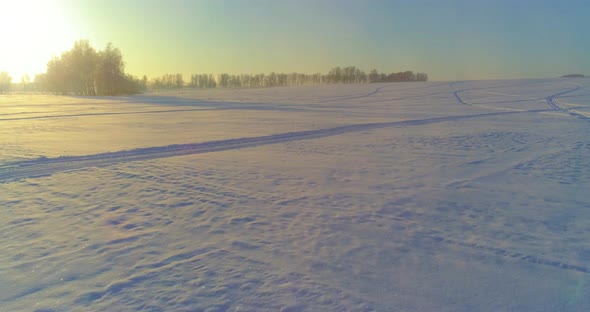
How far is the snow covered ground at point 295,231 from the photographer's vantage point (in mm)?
3096

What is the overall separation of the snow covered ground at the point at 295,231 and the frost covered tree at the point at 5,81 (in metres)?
107

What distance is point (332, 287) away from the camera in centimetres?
319

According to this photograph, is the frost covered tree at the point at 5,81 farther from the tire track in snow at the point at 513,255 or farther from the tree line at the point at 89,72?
the tire track in snow at the point at 513,255

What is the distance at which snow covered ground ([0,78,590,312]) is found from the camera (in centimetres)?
310

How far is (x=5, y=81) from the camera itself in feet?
296

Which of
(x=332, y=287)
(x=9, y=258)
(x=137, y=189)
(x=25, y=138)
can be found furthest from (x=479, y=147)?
(x=25, y=138)

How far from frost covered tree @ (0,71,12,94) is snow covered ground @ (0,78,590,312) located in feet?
351

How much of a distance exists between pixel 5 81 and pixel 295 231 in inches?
4657

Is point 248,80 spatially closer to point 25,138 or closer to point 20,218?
point 25,138

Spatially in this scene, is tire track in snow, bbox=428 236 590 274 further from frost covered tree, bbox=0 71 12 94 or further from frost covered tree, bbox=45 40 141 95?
frost covered tree, bbox=0 71 12 94

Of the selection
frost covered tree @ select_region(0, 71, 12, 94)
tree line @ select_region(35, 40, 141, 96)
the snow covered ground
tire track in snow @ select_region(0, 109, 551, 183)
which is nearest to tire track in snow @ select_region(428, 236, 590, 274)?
the snow covered ground

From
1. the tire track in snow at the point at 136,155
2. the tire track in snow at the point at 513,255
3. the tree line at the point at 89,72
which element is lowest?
the tire track in snow at the point at 513,255

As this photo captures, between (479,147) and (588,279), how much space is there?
727cm

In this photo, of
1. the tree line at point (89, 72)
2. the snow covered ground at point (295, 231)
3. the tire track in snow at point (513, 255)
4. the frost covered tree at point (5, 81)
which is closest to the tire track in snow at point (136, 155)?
the snow covered ground at point (295, 231)
